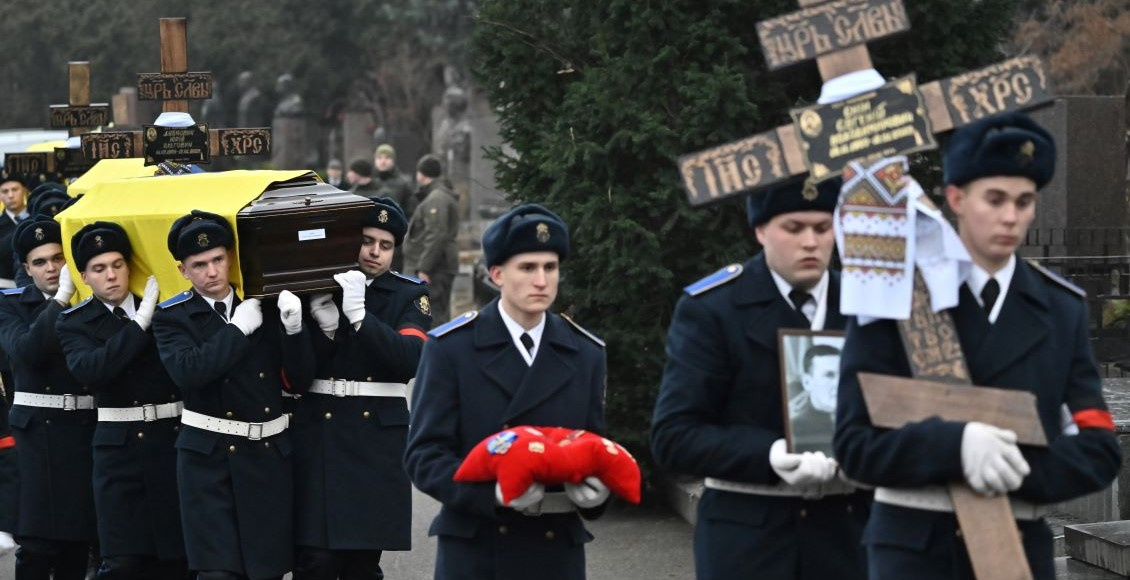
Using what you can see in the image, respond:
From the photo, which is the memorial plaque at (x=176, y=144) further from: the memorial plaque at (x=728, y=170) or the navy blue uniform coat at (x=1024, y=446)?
the navy blue uniform coat at (x=1024, y=446)

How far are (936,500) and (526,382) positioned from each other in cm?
167

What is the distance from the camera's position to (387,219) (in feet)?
26.3

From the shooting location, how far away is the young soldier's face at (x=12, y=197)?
14.3 metres

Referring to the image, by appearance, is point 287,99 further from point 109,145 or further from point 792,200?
point 792,200

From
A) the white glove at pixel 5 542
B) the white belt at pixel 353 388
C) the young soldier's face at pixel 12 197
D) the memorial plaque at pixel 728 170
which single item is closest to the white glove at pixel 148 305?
the white belt at pixel 353 388

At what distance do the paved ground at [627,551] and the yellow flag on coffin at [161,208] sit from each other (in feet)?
7.74

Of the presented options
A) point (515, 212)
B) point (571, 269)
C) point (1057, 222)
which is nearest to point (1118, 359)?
point (1057, 222)

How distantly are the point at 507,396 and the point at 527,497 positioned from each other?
16.5 inches

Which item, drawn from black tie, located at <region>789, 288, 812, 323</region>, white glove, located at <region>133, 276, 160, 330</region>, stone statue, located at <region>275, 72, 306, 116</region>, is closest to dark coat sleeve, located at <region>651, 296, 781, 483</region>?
black tie, located at <region>789, 288, 812, 323</region>

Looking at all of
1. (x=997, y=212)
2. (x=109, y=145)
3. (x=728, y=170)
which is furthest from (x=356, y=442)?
(x=997, y=212)

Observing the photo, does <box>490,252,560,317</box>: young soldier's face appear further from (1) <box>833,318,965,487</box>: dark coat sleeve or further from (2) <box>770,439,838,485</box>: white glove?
(1) <box>833,318,965,487</box>: dark coat sleeve

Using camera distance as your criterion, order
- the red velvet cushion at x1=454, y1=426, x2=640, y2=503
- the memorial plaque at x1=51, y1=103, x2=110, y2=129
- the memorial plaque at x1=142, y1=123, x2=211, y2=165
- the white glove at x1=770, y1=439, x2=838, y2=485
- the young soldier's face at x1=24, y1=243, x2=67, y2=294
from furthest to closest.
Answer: the memorial plaque at x1=51, y1=103, x2=110, y2=129, the memorial plaque at x1=142, y1=123, x2=211, y2=165, the young soldier's face at x1=24, y1=243, x2=67, y2=294, the red velvet cushion at x1=454, y1=426, x2=640, y2=503, the white glove at x1=770, y1=439, x2=838, y2=485

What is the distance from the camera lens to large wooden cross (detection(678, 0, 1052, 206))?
14.4 ft

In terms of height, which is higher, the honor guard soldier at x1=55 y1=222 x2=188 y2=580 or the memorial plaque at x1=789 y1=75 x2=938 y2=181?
the memorial plaque at x1=789 y1=75 x2=938 y2=181
